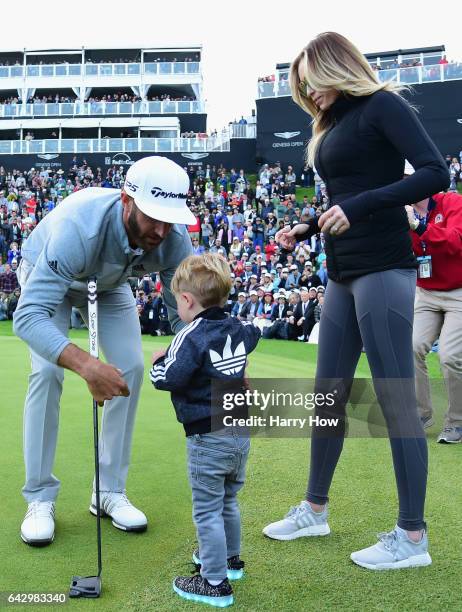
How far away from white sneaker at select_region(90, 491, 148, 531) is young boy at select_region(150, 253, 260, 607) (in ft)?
2.48

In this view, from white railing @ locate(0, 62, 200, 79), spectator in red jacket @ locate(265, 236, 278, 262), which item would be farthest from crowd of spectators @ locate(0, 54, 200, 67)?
spectator in red jacket @ locate(265, 236, 278, 262)

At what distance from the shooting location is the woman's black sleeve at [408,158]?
2943 millimetres

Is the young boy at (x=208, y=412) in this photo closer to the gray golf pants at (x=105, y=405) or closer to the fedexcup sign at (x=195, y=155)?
the gray golf pants at (x=105, y=405)

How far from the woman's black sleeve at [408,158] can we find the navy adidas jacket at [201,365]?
73 centimetres

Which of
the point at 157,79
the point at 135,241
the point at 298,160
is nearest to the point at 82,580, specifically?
the point at 135,241

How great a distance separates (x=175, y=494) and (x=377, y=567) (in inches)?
60.0

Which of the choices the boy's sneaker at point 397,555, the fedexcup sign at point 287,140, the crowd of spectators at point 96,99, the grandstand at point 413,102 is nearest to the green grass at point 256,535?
the boy's sneaker at point 397,555

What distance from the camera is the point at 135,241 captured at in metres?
3.61

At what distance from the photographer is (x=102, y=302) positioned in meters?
4.12

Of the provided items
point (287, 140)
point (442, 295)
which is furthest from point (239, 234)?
point (442, 295)

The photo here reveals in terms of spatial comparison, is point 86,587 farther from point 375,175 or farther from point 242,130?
point 242,130

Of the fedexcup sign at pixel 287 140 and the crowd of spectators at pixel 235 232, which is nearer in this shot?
the crowd of spectators at pixel 235 232

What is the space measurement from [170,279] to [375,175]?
1384mm

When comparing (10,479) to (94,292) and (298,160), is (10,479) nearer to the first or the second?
(94,292)
